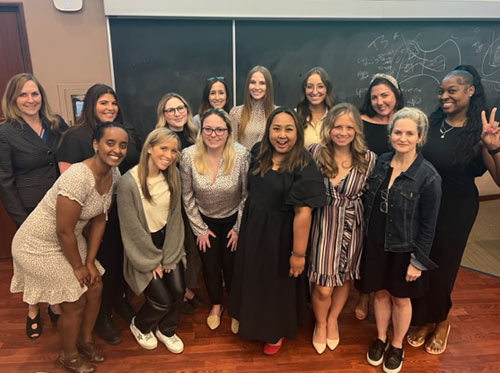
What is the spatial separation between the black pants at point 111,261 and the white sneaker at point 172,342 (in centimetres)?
37

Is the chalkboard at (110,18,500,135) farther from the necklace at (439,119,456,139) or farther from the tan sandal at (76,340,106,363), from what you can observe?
the tan sandal at (76,340,106,363)

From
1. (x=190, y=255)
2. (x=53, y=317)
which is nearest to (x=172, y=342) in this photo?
(x=190, y=255)

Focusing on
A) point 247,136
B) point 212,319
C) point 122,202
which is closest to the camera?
point 122,202

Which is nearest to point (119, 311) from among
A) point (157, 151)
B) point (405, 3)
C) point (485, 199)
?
point (157, 151)

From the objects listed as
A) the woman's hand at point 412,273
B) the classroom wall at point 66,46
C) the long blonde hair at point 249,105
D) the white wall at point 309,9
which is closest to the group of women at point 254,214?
the woman's hand at point 412,273

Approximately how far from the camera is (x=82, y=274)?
1.77 metres

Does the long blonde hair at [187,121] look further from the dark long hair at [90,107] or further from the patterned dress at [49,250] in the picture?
the patterned dress at [49,250]

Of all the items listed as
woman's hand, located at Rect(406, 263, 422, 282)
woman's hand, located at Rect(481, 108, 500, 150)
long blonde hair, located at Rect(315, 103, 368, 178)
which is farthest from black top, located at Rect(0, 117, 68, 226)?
woman's hand, located at Rect(481, 108, 500, 150)

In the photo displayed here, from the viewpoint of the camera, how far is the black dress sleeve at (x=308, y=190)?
176cm

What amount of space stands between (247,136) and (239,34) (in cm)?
112

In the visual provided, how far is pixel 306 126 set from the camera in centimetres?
242

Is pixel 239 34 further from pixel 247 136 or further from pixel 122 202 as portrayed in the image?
pixel 122 202

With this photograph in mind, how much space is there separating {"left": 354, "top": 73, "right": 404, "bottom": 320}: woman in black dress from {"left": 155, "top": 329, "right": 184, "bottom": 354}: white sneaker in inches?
66.9

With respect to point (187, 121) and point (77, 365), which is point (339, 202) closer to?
point (187, 121)
